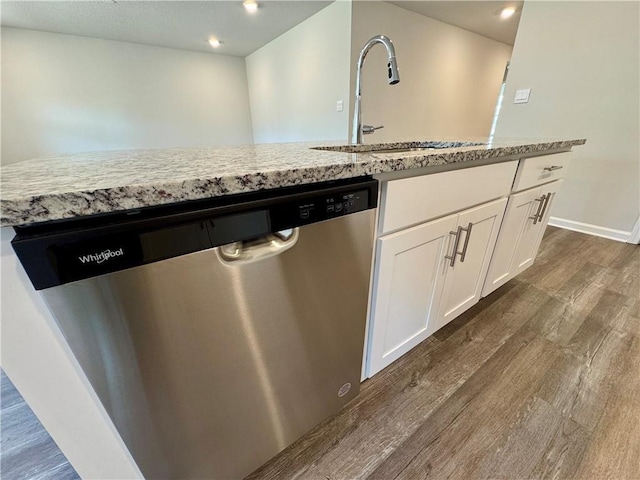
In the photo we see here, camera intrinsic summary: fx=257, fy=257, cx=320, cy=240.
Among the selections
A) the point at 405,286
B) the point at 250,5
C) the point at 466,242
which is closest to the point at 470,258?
the point at 466,242

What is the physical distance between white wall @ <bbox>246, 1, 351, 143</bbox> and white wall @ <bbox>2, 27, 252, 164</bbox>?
0.85 metres

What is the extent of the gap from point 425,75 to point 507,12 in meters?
1.09

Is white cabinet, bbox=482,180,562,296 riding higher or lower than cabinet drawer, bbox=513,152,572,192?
lower

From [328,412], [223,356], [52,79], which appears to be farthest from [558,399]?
[52,79]

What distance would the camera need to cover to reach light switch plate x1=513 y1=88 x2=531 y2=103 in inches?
100

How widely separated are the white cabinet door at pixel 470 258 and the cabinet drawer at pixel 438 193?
6cm

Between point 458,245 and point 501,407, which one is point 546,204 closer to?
point 458,245

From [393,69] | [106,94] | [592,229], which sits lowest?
[592,229]

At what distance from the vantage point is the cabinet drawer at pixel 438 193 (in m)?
0.72

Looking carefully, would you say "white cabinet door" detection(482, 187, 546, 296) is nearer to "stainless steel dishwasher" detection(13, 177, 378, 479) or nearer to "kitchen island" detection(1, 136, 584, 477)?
"stainless steel dishwasher" detection(13, 177, 378, 479)

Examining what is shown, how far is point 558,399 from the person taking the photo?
1.00 meters

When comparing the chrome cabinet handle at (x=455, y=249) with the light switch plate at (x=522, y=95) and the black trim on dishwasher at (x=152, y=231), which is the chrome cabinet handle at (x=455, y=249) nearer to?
the black trim on dishwasher at (x=152, y=231)

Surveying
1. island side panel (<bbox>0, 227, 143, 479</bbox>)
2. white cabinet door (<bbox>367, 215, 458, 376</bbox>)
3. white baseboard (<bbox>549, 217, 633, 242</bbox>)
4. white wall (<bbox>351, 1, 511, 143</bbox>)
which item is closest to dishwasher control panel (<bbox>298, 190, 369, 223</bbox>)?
white cabinet door (<bbox>367, 215, 458, 376</bbox>)

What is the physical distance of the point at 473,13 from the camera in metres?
3.18
